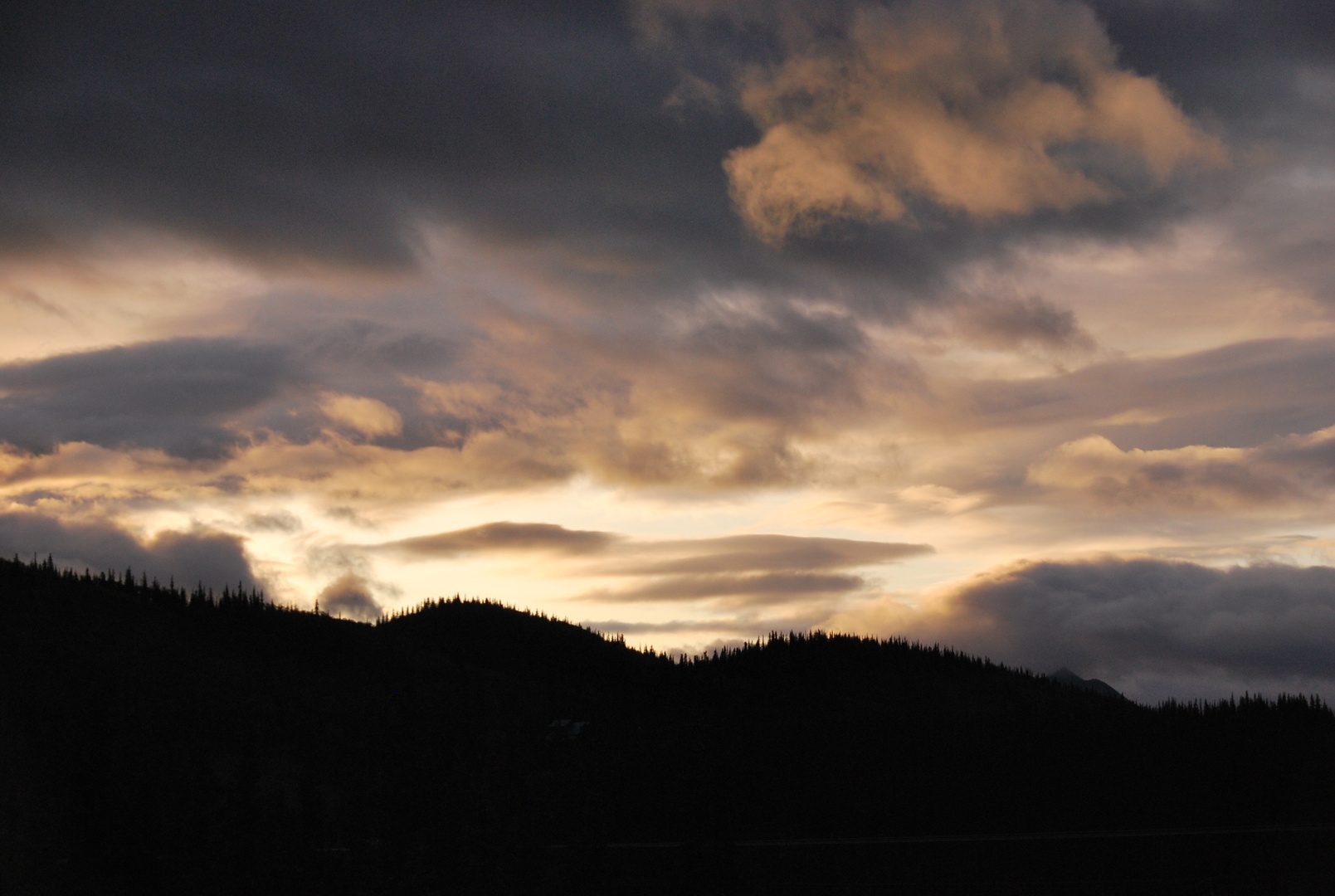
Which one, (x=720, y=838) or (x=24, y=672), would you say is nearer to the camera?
(x=720, y=838)

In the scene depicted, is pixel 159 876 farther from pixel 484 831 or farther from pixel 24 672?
pixel 24 672

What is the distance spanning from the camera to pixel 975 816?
196 metres

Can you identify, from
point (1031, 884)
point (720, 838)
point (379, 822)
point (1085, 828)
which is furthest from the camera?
point (1085, 828)

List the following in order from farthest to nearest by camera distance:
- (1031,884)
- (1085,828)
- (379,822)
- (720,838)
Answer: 1. (1085,828)
2. (1031,884)
3. (379,822)
4. (720,838)

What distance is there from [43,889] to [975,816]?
507 ft

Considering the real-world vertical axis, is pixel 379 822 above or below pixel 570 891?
above

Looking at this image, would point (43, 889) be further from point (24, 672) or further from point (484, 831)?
point (24, 672)

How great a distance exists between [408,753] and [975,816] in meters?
143

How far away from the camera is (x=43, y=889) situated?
280 ft

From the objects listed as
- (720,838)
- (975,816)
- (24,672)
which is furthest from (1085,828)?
(24,672)

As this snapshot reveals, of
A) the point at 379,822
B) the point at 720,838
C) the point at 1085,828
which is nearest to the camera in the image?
the point at 720,838

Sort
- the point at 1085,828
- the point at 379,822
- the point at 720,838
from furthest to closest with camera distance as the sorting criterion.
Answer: the point at 1085,828 < the point at 379,822 < the point at 720,838

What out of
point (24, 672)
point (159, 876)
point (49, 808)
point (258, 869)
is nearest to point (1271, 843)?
point (258, 869)

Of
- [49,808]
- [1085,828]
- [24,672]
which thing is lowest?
[1085,828]
